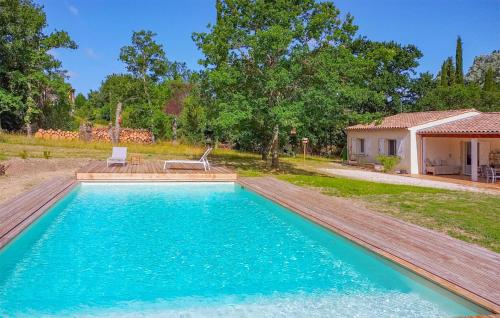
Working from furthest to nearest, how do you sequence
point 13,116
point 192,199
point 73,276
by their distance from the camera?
point 13,116
point 192,199
point 73,276

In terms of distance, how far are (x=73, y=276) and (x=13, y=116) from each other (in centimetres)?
3075

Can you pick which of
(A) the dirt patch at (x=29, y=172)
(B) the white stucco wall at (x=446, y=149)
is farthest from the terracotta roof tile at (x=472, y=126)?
(A) the dirt patch at (x=29, y=172)

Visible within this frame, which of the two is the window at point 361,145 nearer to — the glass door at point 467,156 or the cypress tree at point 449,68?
the glass door at point 467,156

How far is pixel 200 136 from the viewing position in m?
32.0

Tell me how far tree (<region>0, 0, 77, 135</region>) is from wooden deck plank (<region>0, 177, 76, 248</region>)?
Answer: 19401mm

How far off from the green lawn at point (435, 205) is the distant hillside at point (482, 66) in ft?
164

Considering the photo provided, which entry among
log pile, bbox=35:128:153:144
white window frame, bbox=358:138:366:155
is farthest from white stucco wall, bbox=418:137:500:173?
log pile, bbox=35:128:153:144

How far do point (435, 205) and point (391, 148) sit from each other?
41.1 feet

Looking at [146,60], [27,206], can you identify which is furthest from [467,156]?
[146,60]

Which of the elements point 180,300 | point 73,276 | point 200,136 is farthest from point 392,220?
point 200,136

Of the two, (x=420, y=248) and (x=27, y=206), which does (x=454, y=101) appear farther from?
(x=27, y=206)

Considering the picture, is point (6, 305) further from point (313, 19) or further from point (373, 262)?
point (313, 19)

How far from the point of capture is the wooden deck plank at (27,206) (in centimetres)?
686

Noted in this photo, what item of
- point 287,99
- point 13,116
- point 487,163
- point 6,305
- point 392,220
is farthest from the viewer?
point 13,116
